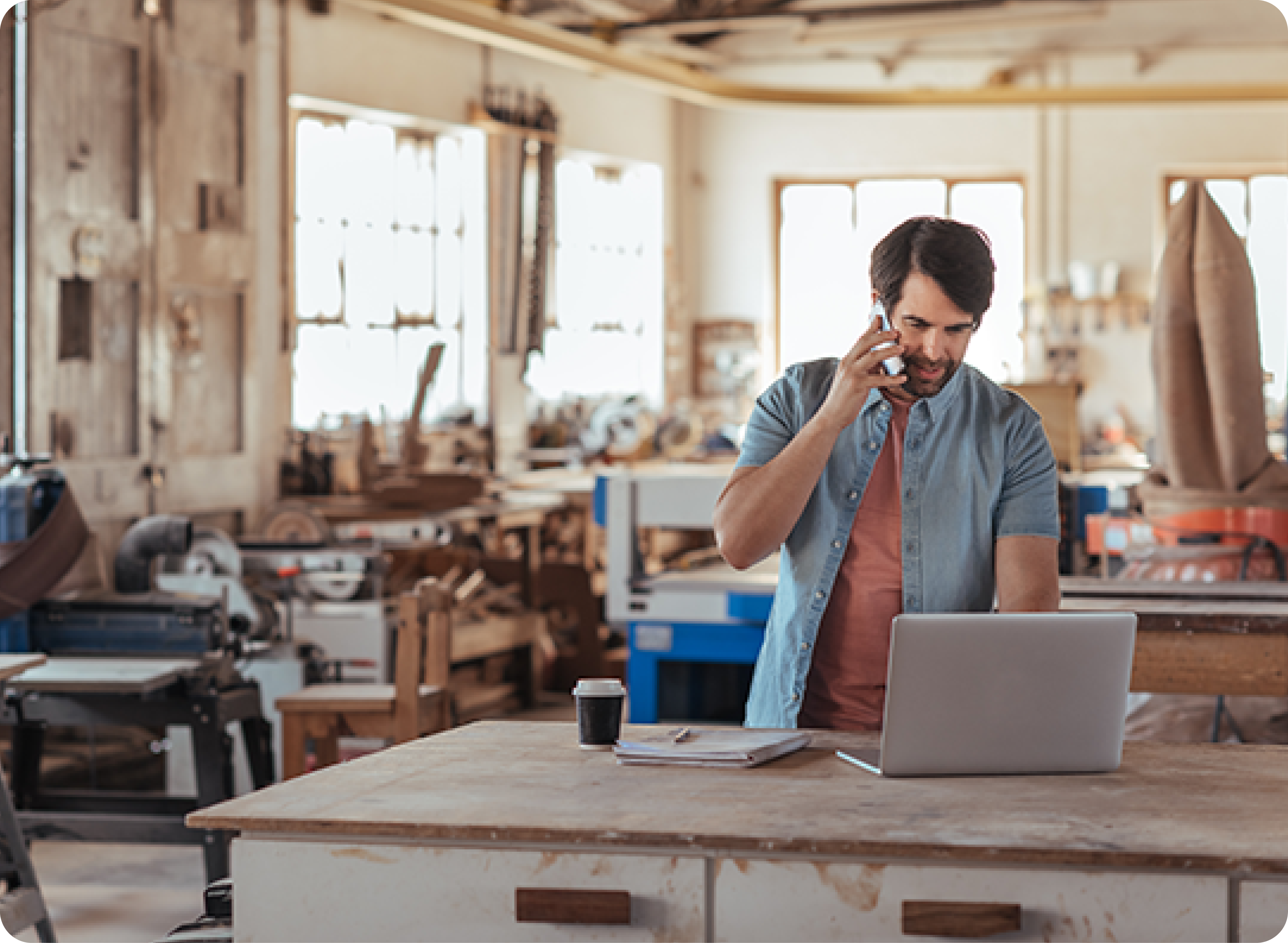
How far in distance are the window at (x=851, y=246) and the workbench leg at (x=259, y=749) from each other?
694cm

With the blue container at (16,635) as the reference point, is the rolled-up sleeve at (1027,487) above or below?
above

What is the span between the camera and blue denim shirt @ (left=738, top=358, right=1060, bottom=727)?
2.35 m

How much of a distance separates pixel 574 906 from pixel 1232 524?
251cm

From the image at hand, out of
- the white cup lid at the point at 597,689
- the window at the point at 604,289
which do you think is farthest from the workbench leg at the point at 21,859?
the window at the point at 604,289

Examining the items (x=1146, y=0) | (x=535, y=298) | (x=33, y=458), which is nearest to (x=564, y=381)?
(x=535, y=298)

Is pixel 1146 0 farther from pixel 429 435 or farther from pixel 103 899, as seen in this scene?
pixel 103 899

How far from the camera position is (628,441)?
354 inches

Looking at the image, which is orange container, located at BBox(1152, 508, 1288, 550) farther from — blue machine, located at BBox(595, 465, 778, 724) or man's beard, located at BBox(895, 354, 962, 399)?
man's beard, located at BBox(895, 354, 962, 399)

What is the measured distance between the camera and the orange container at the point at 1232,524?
147 inches

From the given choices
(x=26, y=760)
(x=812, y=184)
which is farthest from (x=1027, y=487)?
(x=812, y=184)

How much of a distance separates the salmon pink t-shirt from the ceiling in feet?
22.7

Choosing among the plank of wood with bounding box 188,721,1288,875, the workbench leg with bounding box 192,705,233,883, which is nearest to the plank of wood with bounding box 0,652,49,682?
the workbench leg with bounding box 192,705,233,883

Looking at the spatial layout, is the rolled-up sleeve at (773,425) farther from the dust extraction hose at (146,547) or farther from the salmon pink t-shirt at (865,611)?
the dust extraction hose at (146,547)

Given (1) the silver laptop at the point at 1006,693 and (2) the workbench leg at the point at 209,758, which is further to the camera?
(2) the workbench leg at the point at 209,758
